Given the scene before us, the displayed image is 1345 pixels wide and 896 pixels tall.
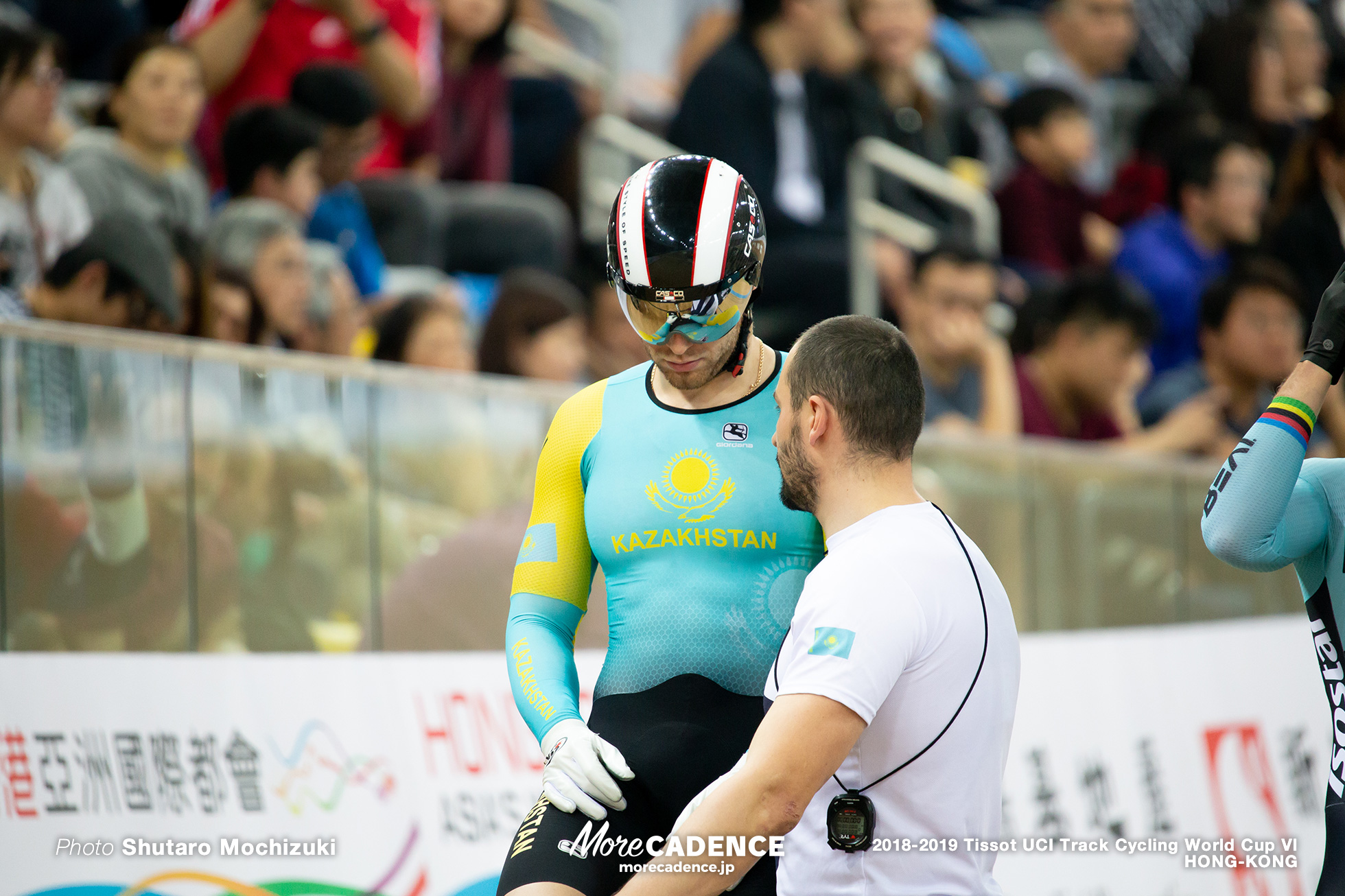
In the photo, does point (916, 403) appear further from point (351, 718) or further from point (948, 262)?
point (948, 262)

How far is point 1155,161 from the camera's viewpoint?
11875 millimetres

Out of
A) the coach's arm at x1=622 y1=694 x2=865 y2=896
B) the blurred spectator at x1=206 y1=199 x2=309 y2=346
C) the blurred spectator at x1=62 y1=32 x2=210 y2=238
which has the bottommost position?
the blurred spectator at x1=206 y1=199 x2=309 y2=346

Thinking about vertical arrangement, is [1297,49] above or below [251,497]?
below

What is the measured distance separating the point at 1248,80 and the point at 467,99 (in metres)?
6.60

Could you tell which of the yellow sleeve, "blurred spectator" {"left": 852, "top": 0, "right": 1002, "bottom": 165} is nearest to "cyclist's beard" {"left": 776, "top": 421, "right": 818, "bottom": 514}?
the yellow sleeve

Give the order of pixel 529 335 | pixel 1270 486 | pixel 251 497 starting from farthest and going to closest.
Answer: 1. pixel 529 335
2. pixel 251 497
3. pixel 1270 486

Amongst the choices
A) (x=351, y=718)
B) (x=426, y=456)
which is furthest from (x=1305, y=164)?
(x=351, y=718)

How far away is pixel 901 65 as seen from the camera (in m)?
10.4

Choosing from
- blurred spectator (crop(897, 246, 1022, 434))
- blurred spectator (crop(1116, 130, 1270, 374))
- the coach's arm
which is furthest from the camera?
blurred spectator (crop(1116, 130, 1270, 374))

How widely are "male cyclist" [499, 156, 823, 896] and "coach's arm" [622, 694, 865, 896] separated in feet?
1.74

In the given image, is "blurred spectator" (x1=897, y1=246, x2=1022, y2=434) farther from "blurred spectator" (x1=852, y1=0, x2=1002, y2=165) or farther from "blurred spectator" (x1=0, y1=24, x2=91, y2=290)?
"blurred spectator" (x1=0, y1=24, x2=91, y2=290)

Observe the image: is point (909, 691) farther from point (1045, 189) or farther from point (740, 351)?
point (1045, 189)

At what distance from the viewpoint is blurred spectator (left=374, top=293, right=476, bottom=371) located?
715 centimetres

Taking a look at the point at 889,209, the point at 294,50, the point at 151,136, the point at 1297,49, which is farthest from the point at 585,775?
the point at 1297,49
